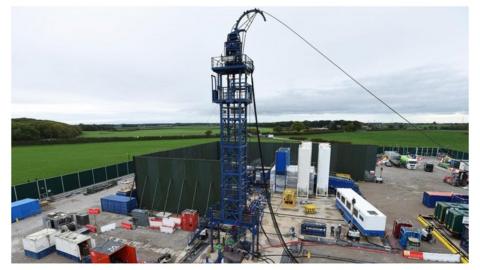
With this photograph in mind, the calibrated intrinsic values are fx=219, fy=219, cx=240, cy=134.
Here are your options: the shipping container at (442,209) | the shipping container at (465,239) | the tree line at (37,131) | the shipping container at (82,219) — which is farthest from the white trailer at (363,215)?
the tree line at (37,131)

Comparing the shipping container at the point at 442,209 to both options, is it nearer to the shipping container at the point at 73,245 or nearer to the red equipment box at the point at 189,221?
the red equipment box at the point at 189,221

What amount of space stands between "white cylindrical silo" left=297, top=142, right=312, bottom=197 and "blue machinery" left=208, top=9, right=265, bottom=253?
11053 mm

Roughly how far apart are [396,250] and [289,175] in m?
13.5

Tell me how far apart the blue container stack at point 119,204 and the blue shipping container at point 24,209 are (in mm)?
6426

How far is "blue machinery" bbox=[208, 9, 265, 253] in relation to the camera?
14836 millimetres

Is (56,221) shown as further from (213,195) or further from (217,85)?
(217,85)

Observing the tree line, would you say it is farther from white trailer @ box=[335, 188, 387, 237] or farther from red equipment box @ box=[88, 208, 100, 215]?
white trailer @ box=[335, 188, 387, 237]

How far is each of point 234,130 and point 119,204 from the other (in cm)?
1490

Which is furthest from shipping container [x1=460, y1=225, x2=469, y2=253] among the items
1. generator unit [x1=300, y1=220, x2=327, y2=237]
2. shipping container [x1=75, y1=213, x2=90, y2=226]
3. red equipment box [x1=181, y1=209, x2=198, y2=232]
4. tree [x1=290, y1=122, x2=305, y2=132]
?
tree [x1=290, y1=122, x2=305, y2=132]

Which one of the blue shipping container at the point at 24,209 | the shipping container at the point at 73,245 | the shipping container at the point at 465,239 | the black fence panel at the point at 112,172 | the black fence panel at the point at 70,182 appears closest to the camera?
the shipping container at the point at 73,245

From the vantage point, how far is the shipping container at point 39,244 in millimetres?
14617

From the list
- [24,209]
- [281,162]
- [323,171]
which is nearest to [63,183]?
[24,209]

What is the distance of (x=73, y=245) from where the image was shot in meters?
14.4

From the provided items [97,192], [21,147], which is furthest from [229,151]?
[21,147]
